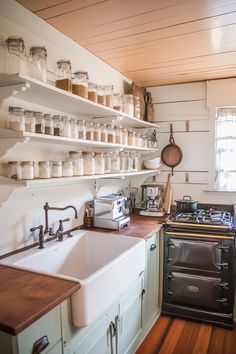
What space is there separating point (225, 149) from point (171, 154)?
583 millimetres

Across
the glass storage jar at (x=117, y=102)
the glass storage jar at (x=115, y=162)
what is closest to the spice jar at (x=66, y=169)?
the glass storage jar at (x=115, y=162)

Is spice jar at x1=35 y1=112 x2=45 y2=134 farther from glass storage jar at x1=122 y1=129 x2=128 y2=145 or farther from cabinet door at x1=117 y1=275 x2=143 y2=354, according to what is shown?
cabinet door at x1=117 y1=275 x2=143 y2=354

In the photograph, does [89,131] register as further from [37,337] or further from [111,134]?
[37,337]

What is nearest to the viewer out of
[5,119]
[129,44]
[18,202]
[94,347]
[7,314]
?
[7,314]

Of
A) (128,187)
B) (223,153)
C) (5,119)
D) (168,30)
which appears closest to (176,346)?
(128,187)

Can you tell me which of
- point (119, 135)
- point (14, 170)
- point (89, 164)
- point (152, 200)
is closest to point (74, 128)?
point (89, 164)

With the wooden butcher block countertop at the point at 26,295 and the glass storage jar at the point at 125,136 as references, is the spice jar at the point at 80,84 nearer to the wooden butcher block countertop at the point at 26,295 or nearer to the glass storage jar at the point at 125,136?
the glass storage jar at the point at 125,136

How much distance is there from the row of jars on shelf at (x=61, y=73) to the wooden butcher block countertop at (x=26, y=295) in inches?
40.4

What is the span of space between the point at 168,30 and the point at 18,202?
147 cm

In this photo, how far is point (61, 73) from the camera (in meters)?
1.76

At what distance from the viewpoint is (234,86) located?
288 cm

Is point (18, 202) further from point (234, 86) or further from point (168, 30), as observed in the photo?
point (234, 86)

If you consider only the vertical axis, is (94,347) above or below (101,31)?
below

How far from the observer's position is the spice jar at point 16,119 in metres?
1.46
